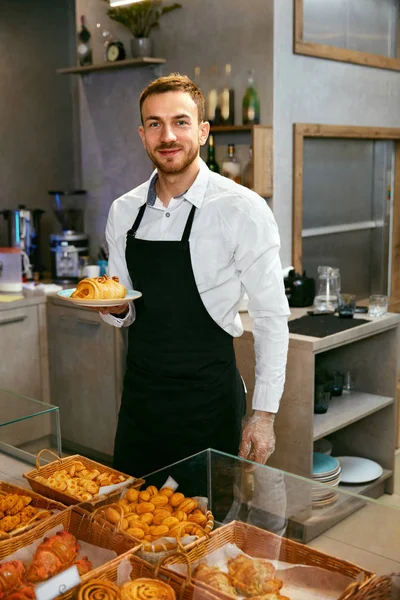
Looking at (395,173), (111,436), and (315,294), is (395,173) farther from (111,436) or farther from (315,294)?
(111,436)

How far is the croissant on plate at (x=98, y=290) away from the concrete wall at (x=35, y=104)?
139 inches

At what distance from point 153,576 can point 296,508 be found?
328 mm

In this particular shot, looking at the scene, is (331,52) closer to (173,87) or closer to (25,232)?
(25,232)

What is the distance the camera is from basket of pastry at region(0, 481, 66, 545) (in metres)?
1.58

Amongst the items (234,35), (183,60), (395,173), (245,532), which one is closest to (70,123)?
(183,60)

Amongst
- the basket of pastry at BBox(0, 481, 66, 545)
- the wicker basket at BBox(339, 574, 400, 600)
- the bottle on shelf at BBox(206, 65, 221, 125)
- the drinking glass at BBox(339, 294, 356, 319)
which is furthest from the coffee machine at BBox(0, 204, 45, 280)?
the wicker basket at BBox(339, 574, 400, 600)

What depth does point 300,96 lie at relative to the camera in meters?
4.15

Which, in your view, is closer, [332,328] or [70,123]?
[332,328]

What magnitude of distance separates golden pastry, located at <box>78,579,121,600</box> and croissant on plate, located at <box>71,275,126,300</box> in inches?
33.3

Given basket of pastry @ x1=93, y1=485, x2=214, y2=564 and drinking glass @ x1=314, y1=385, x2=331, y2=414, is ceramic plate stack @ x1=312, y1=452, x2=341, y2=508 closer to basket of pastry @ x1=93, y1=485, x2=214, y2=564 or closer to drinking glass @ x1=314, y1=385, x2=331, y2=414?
drinking glass @ x1=314, y1=385, x2=331, y2=414

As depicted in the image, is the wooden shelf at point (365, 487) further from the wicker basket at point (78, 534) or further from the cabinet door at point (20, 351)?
the wicker basket at point (78, 534)

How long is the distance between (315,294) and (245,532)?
283cm

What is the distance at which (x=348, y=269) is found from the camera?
16.9 ft

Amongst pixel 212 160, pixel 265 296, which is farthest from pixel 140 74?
pixel 265 296
